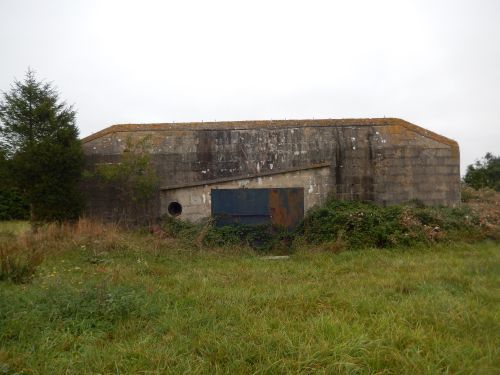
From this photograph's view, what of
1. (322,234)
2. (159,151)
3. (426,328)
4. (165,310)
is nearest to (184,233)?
(159,151)

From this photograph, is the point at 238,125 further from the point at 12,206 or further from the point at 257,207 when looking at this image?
the point at 12,206

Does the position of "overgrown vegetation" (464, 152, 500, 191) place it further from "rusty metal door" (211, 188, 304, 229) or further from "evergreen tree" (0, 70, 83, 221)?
"evergreen tree" (0, 70, 83, 221)

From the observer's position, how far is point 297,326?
3.64 m

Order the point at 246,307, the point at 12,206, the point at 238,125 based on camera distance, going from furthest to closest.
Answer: the point at 12,206 → the point at 238,125 → the point at 246,307

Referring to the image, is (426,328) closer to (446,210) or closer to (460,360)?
(460,360)

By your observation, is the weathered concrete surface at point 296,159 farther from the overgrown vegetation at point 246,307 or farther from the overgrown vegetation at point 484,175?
the overgrown vegetation at point 484,175

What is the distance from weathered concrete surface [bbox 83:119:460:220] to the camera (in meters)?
9.96

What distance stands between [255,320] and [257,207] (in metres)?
5.88

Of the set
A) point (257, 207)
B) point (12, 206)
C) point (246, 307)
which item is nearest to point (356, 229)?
point (257, 207)

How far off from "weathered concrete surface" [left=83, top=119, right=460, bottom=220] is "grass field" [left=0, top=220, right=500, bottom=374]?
380 centimetres

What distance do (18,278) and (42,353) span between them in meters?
2.42

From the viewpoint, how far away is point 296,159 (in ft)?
33.6

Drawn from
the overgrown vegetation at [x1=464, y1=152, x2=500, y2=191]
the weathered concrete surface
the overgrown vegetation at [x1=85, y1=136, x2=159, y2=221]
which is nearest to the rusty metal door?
the weathered concrete surface

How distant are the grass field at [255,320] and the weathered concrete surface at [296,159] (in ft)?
12.5
